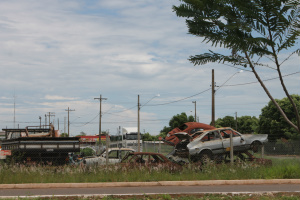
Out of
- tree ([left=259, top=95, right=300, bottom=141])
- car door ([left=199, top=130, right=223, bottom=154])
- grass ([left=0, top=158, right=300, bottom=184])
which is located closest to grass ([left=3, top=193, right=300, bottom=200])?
grass ([left=0, top=158, right=300, bottom=184])

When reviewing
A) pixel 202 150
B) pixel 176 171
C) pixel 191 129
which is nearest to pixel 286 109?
pixel 191 129

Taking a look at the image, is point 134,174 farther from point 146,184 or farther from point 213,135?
point 213,135

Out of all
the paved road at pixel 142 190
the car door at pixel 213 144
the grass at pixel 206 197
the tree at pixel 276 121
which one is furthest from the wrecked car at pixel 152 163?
the tree at pixel 276 121

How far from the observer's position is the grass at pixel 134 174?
1336cm

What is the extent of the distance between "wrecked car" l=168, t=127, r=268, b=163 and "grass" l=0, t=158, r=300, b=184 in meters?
2.47

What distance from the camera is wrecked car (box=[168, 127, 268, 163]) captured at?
17625 millimetres

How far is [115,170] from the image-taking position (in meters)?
14.2

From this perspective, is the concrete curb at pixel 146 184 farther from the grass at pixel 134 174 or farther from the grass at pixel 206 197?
the grass at pixel 206 197

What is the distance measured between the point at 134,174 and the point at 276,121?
149 feet

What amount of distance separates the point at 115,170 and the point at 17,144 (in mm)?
5632

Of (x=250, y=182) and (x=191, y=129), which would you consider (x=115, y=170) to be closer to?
(x=250, y=182)

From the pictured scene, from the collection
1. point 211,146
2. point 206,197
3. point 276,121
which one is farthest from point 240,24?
point 276,121

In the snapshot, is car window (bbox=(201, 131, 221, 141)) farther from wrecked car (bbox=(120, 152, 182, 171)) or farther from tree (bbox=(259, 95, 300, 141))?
tree (bbox=(259, 95, 300, 141))

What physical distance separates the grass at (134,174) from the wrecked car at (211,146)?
8.12ft
